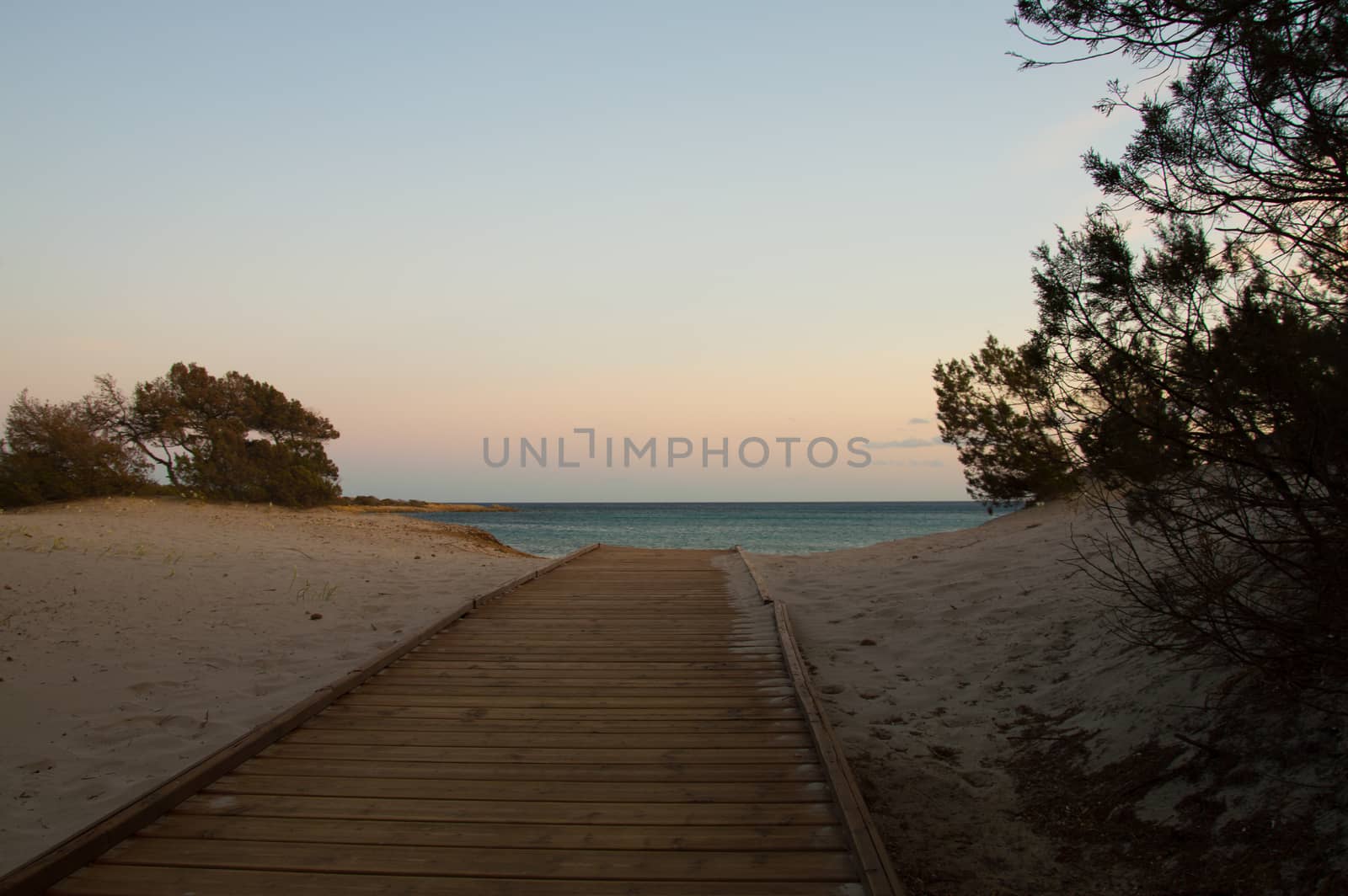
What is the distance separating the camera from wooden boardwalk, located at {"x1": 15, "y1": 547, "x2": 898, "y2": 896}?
293 cm

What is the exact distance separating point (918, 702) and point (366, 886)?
12.9 feet

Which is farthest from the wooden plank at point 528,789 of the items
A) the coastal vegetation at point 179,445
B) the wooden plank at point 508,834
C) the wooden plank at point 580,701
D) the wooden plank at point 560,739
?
the coastal vegetation at point 179,445

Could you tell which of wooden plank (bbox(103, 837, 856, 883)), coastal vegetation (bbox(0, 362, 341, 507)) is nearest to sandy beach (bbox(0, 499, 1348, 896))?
wooden plank (bbox(103, 837, 856, 883))

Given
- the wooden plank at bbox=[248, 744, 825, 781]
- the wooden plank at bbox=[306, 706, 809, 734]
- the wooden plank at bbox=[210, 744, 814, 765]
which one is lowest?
the wooden plank at bbox=[248, 744, 825, 781]

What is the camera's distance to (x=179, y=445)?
23.8 metres

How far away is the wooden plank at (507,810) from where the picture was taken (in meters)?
3.39

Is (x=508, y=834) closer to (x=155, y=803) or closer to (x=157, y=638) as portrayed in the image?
(x=155, y=803)

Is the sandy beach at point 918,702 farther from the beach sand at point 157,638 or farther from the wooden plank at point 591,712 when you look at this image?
the wooden plank at point 591,712

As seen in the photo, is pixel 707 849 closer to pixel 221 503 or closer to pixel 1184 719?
pixel 1184 719

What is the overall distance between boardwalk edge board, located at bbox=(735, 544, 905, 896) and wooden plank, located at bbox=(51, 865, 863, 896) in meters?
0.10

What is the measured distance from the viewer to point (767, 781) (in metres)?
3.81

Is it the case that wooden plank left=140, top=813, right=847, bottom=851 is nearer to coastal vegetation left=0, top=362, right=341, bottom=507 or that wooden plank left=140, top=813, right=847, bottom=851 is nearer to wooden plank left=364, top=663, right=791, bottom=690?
wooden plank left=364, top=663, right=791, bottom=690

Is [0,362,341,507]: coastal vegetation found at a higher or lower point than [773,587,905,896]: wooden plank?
higher

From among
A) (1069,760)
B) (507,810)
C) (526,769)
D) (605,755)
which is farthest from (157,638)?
(1069,760)
